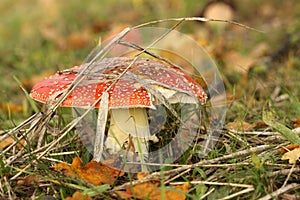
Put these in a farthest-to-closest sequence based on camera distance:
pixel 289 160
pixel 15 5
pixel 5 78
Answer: pixel 15 5, pixel 5 78, pixel 289 160

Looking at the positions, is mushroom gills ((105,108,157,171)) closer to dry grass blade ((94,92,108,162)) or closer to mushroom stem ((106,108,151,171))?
mushroom stem ((106,108,151,171))

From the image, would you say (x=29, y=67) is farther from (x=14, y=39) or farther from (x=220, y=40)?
(x=220, y=40)

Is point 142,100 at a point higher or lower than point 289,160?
higher

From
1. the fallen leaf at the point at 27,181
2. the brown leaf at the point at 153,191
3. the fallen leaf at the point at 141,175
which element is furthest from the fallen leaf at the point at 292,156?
the fallen leaf at the point at 27,181

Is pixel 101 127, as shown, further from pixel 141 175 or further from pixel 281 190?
pixel 281 190

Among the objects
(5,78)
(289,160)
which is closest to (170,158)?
(289,160)

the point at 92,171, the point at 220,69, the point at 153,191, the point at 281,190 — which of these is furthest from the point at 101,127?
the point at 220,69
